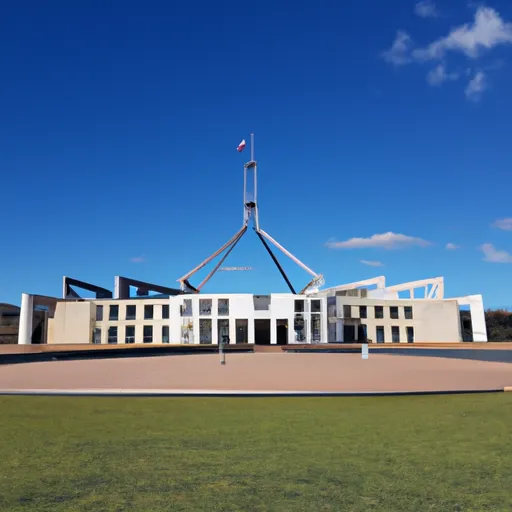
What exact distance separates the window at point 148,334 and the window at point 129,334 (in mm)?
1391

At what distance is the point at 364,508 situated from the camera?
4.14 meters

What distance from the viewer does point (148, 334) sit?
67.8 m

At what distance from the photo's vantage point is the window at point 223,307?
6309 cm

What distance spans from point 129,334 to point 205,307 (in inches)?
454

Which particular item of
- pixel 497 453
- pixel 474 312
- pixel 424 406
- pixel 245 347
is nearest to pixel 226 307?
pixel 245 347

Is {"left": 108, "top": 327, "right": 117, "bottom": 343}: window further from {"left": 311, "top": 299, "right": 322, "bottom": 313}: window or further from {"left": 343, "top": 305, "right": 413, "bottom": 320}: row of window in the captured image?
{"left": 343, "top": 305, "right": 413, "bottom": 320}: row of window

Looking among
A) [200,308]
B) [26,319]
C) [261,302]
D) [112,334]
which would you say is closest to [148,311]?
[112,334]

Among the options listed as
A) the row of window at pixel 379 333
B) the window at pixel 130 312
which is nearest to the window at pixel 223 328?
the window at pixel 130 312

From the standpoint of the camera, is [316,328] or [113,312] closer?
[316,328]

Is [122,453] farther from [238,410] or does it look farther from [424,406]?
[424,406]

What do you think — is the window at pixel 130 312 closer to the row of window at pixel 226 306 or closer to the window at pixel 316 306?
the row of window at pixel 226 306

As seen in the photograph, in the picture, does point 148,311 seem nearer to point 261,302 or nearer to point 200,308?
point 200,308

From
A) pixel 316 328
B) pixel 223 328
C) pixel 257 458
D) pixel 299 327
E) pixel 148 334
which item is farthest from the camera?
pixel 148 334

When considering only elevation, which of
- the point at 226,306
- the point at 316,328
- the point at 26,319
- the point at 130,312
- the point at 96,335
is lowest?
the point at 96,335
